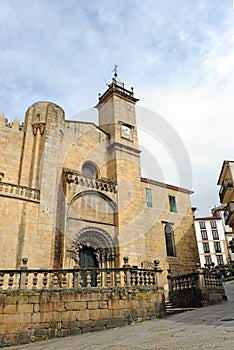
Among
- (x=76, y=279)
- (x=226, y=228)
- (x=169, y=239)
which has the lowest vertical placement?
(x=76, y=279)

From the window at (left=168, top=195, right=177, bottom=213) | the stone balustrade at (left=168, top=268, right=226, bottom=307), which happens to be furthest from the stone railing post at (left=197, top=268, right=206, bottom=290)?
the window at (left=168, top=195, right=177, bottom=213)

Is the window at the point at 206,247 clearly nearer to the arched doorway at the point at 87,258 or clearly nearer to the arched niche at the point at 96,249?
the arched niche at the point at 96,249

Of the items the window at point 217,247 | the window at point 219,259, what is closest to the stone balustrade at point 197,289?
the window at point 219,259

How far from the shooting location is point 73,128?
1856 centimetres

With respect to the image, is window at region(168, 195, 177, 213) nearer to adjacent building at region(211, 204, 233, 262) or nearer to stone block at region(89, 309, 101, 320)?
stone block at region(89, 309, 101, 320)

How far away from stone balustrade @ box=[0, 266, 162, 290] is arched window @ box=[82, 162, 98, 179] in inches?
321

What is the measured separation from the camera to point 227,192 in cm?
2441

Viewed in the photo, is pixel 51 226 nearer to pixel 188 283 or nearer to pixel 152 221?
pixel 188 283

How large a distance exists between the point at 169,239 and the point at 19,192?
1227 cm

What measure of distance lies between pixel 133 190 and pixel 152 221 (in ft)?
10.9

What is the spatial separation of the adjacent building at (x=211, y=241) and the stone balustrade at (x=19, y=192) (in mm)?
41808

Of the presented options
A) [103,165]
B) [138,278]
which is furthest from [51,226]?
[103,165]

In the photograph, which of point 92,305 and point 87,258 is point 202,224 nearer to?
point 87,258

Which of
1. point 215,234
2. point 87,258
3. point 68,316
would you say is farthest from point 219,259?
point 68,316
